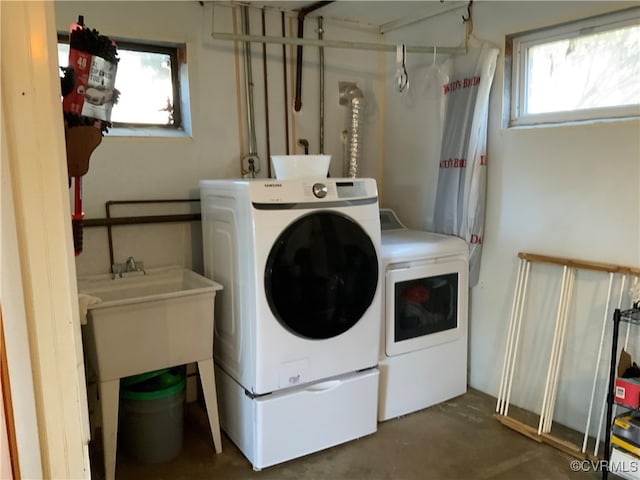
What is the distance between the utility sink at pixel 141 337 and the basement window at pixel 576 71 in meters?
1.81

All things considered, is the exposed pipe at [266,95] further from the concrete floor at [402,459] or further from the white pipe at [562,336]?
the white pipe at [562,336]

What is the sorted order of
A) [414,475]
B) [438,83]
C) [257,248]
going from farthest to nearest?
[438,83] → [414,475] → [257,248]

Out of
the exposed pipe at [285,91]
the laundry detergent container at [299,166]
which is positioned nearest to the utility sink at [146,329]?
the laundry detergent container at [299,166]

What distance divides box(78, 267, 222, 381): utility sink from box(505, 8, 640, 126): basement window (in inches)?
70.6

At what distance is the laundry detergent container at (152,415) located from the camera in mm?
2129

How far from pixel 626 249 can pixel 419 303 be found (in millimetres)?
950

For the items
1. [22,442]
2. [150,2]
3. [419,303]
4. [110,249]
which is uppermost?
[150,2]

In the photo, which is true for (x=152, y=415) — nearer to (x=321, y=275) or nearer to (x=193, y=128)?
(x=321, y=275)

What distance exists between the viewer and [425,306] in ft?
8.33

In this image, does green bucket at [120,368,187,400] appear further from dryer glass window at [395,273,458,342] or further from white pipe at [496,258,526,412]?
white pipe at [496,258,526,412]

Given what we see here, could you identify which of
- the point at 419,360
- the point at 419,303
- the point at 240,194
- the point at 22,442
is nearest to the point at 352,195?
the point at 240,194

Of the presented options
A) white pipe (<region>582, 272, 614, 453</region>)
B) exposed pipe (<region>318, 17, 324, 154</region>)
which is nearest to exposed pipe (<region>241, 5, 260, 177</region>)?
exposed pipe (<region>318, 17, 324, 154</region>)

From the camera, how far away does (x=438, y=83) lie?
109 inches

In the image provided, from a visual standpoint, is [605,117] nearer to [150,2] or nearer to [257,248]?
[257,248]
